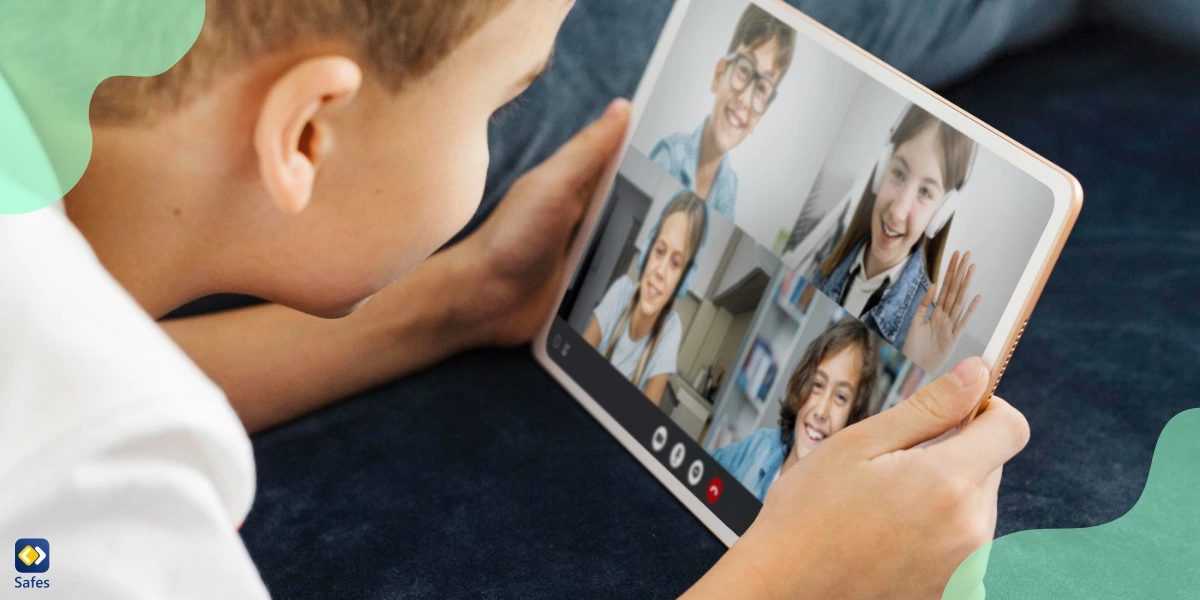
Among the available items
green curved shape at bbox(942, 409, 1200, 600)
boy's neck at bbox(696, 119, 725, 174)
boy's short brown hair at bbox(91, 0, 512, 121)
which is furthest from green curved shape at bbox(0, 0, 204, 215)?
green curved shape at bbox(942, 409, 1200, 600)

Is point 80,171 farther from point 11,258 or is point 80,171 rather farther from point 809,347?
point 809,347

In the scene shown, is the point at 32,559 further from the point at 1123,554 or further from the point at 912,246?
the point at 1123,554

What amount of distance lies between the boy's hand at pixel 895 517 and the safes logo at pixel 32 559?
0.21 metres

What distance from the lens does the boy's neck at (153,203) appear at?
1.09ft

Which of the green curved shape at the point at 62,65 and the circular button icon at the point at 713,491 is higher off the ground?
the green curved shape at the point at 62,65

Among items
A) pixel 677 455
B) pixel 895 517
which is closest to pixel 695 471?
pixel 677 455

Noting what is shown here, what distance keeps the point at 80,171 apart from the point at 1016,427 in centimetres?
35

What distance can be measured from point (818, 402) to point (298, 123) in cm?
23

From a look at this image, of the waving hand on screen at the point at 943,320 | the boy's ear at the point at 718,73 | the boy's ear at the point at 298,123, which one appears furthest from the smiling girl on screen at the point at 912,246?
the boy's ear at the point at 298,123

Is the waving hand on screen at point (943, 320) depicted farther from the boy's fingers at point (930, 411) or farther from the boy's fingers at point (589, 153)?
the boy's fingers at point (589, 153)

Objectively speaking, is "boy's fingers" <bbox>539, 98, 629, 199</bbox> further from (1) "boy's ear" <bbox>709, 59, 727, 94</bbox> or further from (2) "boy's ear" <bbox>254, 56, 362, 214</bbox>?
(2) "boy's ear" <bbox>254, 56, 362, 214</bbox>

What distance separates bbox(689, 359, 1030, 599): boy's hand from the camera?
0.35 m

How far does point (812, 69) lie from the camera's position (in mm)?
423

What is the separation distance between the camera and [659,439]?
18.7 inches
